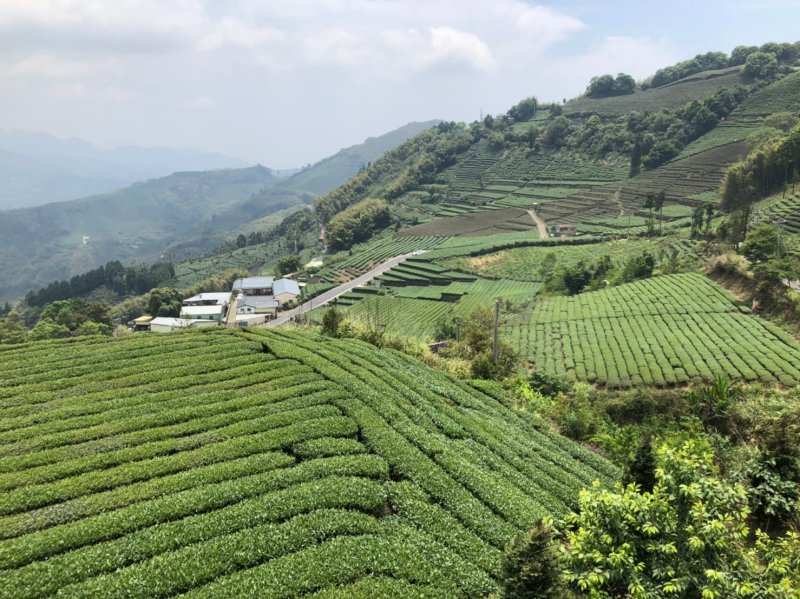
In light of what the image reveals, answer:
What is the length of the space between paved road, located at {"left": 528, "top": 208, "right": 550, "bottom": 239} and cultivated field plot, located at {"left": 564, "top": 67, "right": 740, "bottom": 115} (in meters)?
68.0

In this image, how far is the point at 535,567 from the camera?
9648mm

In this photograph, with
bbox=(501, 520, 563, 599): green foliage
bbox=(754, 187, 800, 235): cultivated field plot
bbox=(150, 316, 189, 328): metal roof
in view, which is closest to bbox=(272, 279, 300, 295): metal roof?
bbox=(150, 316, 189, 328): metal roof

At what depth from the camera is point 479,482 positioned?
707 inches

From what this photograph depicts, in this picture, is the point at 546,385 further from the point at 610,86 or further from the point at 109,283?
the point at 610,86

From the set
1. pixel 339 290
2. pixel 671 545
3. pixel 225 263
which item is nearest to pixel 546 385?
pixel 671 545

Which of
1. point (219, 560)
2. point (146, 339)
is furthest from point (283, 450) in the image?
point (146, 339)

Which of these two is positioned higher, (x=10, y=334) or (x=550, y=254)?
(x=10, y=334)

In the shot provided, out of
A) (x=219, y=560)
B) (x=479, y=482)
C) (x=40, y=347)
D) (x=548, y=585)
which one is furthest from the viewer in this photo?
(x=40, y=347)

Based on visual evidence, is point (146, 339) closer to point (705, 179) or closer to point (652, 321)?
point (652, 321)

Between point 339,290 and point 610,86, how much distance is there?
158 metres

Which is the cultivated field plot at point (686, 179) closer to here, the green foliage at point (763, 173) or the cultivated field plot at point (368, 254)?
the green foliage at point (763, 173)

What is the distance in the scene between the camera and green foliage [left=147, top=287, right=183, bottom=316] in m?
96.8

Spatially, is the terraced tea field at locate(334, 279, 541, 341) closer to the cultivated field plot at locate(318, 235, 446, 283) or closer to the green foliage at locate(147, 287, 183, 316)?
the cultivated field plot at locate(318, 235, 446, 283)

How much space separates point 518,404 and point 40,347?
3158cm
